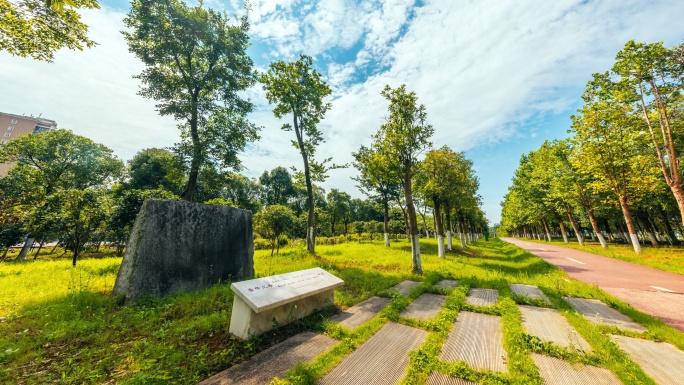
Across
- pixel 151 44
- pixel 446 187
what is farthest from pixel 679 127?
pixel 151 44

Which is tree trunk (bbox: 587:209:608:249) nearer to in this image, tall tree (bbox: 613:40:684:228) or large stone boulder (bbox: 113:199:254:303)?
tall tree (bbox: 613:40:684:228)

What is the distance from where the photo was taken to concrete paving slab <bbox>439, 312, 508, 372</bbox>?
3.64 m

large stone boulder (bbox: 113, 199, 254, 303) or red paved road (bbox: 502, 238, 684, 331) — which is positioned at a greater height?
large stone boulder (bbox: 113, 199, 254, 303)

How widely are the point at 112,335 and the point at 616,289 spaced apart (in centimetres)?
1436

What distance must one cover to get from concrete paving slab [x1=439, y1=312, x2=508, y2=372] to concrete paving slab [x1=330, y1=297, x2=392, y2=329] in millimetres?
1824

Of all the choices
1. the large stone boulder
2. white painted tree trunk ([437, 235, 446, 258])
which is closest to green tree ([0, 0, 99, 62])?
the large stone boulder

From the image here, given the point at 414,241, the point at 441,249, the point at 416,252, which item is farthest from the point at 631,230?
the point at 414,241

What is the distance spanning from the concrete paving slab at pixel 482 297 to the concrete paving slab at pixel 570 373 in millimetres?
2773

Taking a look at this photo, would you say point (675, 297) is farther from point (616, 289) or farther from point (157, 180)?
point (157, 180)

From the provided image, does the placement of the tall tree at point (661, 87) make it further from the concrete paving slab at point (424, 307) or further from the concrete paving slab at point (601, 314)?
the concrete paving slab at point (424, 307)

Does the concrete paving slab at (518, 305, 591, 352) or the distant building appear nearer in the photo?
the concrete paving slab at (518, 305, 591, 352)

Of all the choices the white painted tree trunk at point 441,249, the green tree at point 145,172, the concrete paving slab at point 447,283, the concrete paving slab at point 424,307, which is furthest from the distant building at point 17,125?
the concrete paving slab at point 447,283

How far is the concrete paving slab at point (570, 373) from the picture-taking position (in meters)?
3.14

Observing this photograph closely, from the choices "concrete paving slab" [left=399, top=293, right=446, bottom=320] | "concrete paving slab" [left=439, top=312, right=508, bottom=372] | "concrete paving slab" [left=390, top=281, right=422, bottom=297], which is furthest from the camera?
"concrete paving slab" [left=390, top=281, right=422, bottom=297]
